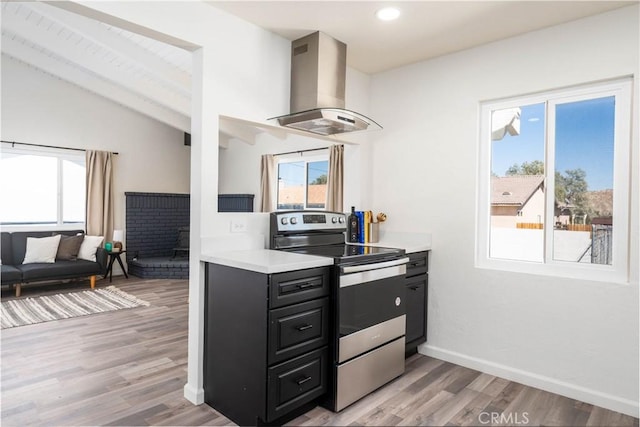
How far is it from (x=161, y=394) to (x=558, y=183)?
3034 millimetres

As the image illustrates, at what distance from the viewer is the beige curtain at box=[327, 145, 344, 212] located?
18.3 ft

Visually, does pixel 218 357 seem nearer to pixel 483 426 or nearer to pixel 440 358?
pixel 483 426

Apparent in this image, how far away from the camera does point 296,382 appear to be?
212 centimetres

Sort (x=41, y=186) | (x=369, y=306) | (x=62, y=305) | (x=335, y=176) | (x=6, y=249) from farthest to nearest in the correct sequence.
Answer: (x=41, y=186)
(x=335, y=176)
(x=6, y=249)
(x=62, y=305)
(x=369, y=306)

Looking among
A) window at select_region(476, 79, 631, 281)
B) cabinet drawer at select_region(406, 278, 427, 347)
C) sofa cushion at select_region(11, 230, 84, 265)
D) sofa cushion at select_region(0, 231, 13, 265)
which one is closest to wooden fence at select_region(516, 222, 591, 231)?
window at select_region(476, 79, 631, 281)

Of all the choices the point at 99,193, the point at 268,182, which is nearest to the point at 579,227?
the point at 268,182

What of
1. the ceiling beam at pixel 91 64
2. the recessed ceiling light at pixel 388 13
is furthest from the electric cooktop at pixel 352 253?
the ceiling beam at pixel 91 64

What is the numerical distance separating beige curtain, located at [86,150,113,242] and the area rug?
1.40 m

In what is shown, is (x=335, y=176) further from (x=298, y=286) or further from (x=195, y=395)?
(x=195, y=395)

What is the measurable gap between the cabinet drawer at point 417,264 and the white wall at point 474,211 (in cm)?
10

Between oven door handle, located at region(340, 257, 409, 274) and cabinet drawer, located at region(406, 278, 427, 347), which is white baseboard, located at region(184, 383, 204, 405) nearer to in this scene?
oven door handle, located at region(340, 257, 409, 274)

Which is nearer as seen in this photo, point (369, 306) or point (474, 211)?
point (369, 306)

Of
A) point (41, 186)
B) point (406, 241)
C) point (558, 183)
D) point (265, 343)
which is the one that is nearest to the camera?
point (265, 343)

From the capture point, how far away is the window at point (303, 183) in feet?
19.9
